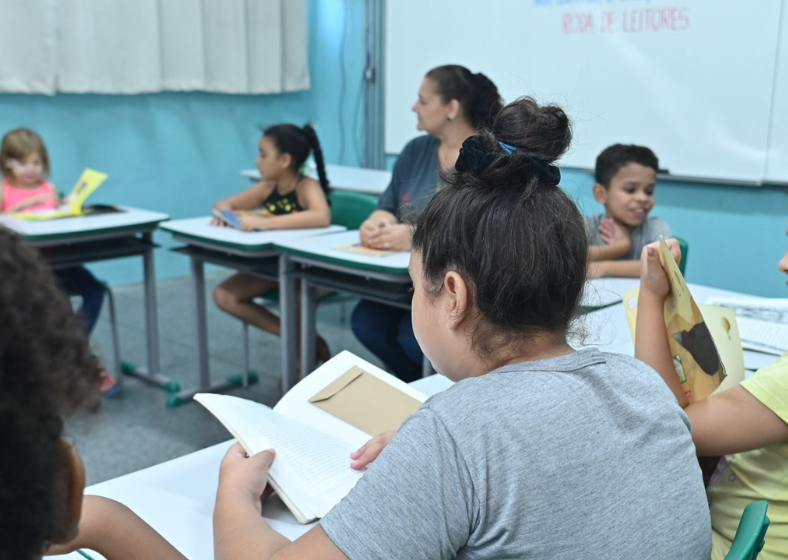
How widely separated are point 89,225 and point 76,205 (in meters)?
0.26

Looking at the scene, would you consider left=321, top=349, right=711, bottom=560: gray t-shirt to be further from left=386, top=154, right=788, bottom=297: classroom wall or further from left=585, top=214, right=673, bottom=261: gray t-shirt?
left=386, top=154, right=788, bottom=297: classroom wall

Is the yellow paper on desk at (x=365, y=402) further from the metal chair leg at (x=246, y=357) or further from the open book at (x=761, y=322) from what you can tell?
the metal chair leg at (x=246, y=357)

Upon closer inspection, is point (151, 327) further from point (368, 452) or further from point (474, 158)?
point (474, 158)

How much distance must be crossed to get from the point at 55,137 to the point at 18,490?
13.9 feet

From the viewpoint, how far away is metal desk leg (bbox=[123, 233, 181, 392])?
305 centimetres

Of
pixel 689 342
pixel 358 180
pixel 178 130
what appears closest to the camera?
pixel 689 342

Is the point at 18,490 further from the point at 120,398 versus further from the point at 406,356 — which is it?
the point at 120,398

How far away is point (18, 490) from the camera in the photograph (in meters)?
0.43

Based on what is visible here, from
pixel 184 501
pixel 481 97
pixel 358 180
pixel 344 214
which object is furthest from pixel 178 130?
pixel 184 501

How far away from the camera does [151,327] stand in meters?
3.10

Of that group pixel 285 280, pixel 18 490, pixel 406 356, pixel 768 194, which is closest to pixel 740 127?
pixel 768 194

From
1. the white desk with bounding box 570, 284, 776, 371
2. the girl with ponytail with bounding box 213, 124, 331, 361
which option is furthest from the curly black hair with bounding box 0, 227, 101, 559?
the girl with ponytail with bounding box 213, 124, 331, 361

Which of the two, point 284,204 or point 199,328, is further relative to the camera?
point 284,204

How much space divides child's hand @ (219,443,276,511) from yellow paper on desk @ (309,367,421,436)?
0.67ft
